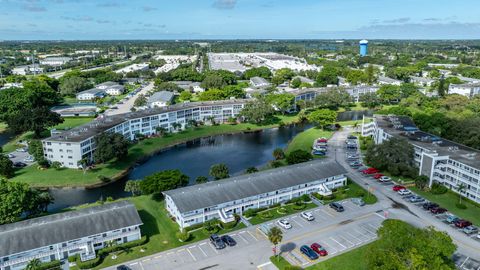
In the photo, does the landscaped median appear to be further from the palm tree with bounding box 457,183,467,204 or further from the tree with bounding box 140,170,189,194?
the palm tree with bounding box 457,183,467,204

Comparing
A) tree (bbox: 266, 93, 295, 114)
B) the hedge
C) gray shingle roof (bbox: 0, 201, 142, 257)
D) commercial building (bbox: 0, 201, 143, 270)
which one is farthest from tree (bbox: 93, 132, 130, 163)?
tree (bbox: 266, 93, 295, 114)

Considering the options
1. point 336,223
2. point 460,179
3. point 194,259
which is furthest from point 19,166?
point 460,179

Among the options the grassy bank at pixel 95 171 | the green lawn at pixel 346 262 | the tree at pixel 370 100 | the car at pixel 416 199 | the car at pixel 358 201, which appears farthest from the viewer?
the tree at pixel 370 100

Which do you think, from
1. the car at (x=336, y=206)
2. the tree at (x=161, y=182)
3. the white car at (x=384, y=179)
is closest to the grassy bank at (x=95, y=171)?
the tree at (x=161, y=182)

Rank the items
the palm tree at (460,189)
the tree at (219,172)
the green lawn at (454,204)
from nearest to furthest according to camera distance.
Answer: the green lawn at (454,204) → the palm tree at (460,189) → the tree at (219,172)

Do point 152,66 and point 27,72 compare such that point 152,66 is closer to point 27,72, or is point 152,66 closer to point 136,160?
point 27,72

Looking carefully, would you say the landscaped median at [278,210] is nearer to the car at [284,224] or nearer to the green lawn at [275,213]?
the green lawn at [275,213]

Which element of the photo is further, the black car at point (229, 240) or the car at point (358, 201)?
the car at point (358, 201)
